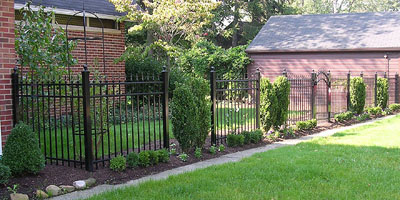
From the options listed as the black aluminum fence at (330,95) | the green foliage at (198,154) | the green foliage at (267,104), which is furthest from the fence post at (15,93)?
the black aluminum fence at (330,95)

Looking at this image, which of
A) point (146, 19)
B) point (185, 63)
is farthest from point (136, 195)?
point (185, 63)

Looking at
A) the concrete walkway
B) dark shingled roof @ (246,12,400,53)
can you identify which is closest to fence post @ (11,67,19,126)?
the concrete walkway

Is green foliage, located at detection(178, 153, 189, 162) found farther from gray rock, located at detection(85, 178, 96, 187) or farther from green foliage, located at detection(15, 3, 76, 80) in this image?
green foliage, located at detection(15, 3, 76, 80)

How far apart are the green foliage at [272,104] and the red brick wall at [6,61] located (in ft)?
17.8

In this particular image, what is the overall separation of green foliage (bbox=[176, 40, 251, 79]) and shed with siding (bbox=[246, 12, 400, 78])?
872 millimetres

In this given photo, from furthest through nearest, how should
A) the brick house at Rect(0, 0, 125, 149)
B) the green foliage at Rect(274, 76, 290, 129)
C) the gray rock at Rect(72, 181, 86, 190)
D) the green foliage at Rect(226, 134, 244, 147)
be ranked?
1. the brick house at Rect(0, 0, 125, 149)
2. the green foliage at Rect(274, 76, 290, 129)
3. the green foliage at Rect(226, 134, 244, 147)
4. the gray rock at Rect(72, 181, 86, 190)

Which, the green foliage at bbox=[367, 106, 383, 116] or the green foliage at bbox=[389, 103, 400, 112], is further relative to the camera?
the green foliage at bbox=[389, 103, 400, 112]

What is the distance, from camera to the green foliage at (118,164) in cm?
610

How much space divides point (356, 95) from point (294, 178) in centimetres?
925

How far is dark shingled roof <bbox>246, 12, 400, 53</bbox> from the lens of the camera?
A: 19.5m

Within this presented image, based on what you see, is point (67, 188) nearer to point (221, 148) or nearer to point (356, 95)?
point (221, 148)

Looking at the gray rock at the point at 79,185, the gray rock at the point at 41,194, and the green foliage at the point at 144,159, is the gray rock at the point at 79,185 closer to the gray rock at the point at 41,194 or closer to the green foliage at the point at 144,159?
the gray rock at the point at 41,194

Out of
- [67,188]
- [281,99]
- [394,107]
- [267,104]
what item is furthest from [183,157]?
[394,107]

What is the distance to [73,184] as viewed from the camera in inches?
217
